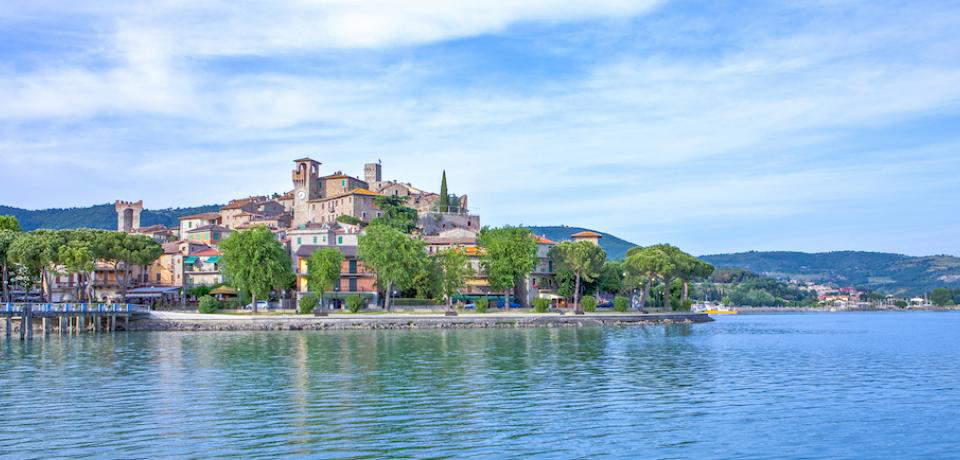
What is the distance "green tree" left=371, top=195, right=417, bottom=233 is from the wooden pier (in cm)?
4446

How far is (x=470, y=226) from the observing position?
139m

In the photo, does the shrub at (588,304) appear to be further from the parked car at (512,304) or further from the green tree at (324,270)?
the green tree at (324,270)

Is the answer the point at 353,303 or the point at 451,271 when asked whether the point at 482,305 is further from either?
the point at 353,303

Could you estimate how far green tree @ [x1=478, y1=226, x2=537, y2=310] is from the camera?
9208cm

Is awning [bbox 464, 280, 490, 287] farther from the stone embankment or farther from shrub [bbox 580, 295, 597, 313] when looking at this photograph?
the stone embankment

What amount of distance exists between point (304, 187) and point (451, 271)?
5982cm

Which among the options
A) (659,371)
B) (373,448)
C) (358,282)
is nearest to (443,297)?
(358,282)

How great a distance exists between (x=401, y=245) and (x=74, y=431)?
61949 mm

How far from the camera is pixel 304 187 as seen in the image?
463 feet

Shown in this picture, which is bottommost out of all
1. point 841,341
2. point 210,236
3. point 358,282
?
point 841,341

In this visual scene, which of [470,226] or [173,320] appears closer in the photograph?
[173,320]

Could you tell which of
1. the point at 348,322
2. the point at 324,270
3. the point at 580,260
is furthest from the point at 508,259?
the point at 348,322

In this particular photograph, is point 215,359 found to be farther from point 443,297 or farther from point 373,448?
point 443,297

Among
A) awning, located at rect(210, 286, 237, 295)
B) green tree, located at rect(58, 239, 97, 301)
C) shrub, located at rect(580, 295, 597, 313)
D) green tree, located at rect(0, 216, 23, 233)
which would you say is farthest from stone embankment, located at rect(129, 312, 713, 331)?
green tree, located at rect(0, 216, 23, 233)
